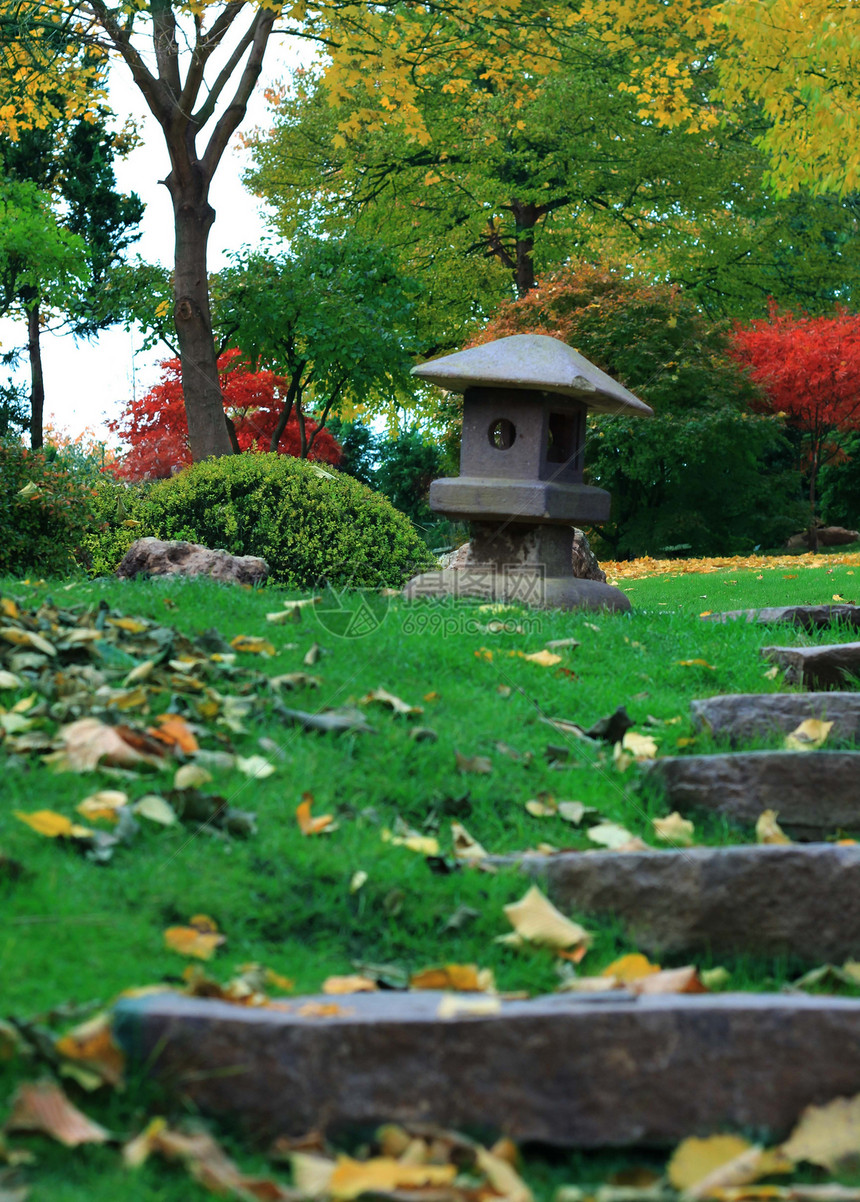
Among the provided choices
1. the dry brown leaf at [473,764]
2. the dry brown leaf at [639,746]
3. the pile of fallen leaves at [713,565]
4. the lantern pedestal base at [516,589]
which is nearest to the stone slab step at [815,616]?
the lantern pedestal base at [516,589]

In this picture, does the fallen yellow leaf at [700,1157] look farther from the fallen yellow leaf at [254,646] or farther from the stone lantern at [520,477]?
the stone lantern at [520,477]

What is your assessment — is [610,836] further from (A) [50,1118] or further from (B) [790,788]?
(A) [50,1118]

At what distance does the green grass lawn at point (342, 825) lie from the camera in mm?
2100

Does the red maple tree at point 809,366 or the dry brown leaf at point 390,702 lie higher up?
the red maple tree at point 809,366

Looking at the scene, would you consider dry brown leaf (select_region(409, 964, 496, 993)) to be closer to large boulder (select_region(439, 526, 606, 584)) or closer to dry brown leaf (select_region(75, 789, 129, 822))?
dry brown leaf (select_region(75, 789, 129, 822))

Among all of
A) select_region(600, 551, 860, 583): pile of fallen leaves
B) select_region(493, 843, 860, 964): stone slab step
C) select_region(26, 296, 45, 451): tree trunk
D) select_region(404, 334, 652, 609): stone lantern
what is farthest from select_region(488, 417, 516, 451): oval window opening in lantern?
select_region(26, 296, 45, 451): tree trunk

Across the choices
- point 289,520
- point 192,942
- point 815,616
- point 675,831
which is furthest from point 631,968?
point 289,520

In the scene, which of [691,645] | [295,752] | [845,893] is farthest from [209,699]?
[691,645]

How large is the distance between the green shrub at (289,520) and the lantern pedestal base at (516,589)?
127cm

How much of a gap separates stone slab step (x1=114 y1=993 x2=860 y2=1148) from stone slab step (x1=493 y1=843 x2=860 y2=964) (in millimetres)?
515

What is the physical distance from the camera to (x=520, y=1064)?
1.92 metres

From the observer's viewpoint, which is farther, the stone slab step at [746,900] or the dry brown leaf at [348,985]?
the stone slab step at [746,900]

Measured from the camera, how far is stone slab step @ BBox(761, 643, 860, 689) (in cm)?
454

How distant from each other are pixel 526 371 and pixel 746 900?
18.4ft
